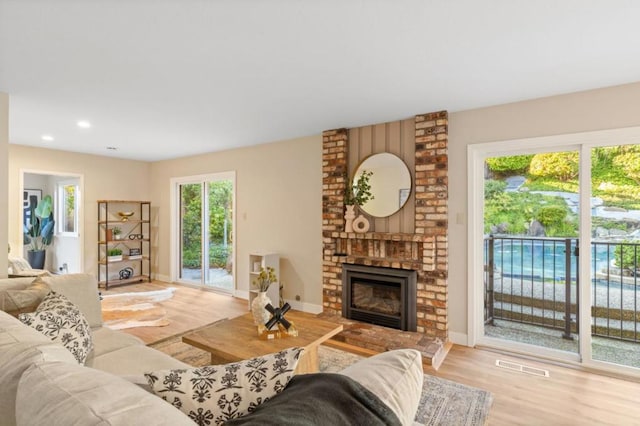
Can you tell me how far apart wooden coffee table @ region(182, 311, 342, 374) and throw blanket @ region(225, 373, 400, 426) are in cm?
122

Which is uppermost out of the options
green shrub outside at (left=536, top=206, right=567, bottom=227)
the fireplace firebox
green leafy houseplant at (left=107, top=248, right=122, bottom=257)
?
green shrub outside at (left=536, top=206, right=567, bottom=227)

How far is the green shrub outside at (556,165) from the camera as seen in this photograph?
2.89 metres

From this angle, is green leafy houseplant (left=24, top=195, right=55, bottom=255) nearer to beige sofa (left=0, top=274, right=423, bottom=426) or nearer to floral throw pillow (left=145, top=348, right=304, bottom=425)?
beige sofa (left=0, top=274, right=423, bottom=426)

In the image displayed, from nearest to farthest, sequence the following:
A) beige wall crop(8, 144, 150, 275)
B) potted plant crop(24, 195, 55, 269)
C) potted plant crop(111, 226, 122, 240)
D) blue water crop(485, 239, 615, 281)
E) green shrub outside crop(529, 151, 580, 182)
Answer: blue water crop(485, 239, 615, 281) → green shrub outside crop(529, 151, 580, 182) → beige wall crop(8, 144, 150, 275) → potted plant crop(111, 226, 122, 240) → potted plant crop(24, 195, 55, 269)

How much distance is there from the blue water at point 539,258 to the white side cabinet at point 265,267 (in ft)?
8.78

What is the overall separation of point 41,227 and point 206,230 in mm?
3885

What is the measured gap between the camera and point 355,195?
384cm

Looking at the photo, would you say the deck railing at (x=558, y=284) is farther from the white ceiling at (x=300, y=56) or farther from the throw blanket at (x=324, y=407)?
the throw blanket at (x=324, y=407)

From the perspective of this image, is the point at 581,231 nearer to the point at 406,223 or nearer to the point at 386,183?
the point at 406,223

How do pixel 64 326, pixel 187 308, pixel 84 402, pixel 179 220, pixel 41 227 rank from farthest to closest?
pixel 41 227 → pixel 179 220 → pixel 187 308 → pixel 64 326 → pixel 84 402

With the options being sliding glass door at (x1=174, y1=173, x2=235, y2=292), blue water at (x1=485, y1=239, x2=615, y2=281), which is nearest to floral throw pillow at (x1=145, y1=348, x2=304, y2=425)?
blue water at (x1=485, y1=239, x2=615, y2=281)

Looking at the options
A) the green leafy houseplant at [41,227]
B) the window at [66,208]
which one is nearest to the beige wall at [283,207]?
the window at [66,208]

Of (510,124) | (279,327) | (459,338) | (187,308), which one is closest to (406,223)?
(459,338)

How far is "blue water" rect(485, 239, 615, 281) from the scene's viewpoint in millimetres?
2787
